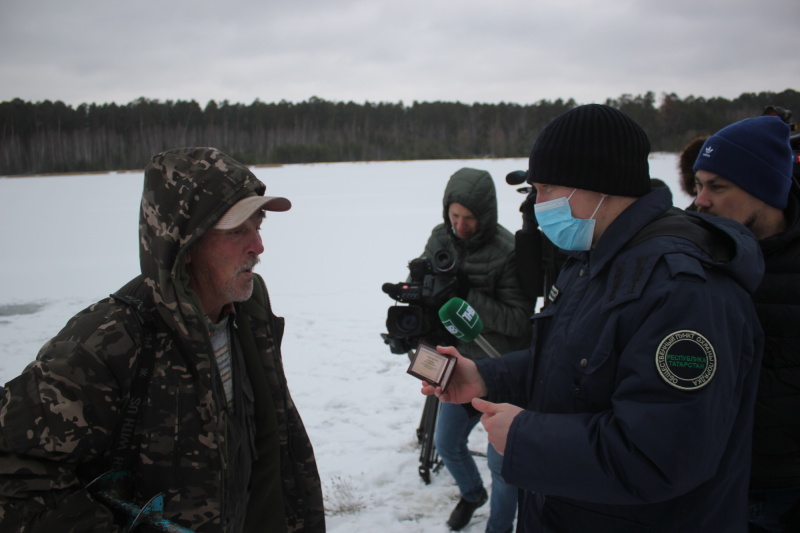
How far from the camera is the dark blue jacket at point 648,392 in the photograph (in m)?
1.13

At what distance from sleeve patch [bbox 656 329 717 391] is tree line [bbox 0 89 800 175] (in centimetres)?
3292

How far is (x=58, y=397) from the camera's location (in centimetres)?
126

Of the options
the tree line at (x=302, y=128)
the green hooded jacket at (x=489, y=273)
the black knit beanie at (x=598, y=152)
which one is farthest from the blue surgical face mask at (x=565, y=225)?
the tree line at (x=302, y=128)

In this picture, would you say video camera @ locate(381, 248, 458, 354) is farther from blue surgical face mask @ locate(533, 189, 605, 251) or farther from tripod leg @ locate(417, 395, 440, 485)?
blue surgical face mask @ locate(533, 189, 605, 251)

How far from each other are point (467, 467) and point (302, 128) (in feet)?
210

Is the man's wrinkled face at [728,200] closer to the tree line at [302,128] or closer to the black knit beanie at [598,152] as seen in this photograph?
the black knit beanie at [598,152]

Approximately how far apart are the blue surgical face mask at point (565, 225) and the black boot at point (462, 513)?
2167 mm

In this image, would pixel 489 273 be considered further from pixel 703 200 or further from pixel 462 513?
pixel 462 513

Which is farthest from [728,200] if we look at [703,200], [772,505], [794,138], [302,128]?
[302,128]

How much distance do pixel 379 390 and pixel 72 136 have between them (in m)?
55.4

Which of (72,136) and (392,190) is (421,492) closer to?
(392,190)

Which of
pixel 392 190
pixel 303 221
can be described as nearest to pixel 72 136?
pixel 392 190

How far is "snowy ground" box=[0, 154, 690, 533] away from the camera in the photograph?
11.5 feet

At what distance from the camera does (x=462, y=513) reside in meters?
3.12
